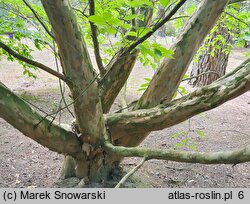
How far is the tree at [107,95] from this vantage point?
1652 mm

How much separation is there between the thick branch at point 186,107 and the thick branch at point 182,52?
120 mm

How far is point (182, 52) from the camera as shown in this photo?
221cm

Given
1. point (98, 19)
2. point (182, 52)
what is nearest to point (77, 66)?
point (98, 19)

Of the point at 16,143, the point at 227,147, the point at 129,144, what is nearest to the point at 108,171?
the point at 129,144

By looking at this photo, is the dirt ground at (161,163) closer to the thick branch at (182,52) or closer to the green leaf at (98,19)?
the thick branch at (182,52)

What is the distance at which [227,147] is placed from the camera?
4.02 meters

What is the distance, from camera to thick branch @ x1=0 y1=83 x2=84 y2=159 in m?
1.81

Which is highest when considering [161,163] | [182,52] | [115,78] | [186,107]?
[182,52]

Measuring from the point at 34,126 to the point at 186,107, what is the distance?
0.99 meters

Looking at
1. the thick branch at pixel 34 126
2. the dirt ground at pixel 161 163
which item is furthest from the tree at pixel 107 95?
the dirt ground at pixel 161 163

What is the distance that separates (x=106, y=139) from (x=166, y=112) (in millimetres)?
510

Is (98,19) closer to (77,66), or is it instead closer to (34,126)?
(77,66)

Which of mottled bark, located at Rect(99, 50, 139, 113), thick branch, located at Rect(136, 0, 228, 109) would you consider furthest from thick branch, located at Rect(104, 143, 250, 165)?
mottled bark, located at Rect(99, 50, 139, 113)

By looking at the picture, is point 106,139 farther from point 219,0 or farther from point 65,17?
point 219,0
